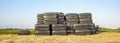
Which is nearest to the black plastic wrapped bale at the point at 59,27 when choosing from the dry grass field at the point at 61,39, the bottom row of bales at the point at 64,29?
the bottom row of bales at the point at 64,29

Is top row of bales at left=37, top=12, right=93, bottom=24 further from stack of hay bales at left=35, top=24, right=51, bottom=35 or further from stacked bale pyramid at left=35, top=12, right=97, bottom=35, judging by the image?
stack of hay bales at left=35, top=24, right=51, bottom=35

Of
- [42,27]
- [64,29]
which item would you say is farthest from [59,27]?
[42,27]

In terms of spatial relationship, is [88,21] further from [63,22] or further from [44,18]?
[44,18]

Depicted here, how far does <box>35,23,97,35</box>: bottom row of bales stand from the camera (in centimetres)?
1616

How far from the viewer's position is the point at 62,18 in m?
17.2

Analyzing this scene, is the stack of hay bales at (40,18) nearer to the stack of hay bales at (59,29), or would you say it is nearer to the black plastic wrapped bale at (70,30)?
the stack of hay bales at (59,29)

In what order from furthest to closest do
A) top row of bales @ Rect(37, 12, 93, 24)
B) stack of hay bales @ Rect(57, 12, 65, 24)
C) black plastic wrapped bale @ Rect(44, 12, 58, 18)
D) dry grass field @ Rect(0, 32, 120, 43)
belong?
stack of hay bales @ Rect(57, 12, 65, 24)
black plastic wrapped bale @ Rect(44, 12, 58, 18)
top row of bales @ Rect(37, 12, 93, 24)
dry grass field @ Rect(0, 32, 120, 43)

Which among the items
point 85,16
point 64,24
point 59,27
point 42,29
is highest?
point 85,16

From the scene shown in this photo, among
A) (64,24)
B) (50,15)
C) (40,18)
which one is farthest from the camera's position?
(40,18)

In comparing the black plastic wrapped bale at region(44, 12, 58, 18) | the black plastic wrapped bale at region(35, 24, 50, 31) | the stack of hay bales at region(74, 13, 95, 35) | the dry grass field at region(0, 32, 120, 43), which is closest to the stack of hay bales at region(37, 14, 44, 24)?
the black plastic wrapped bale at region(44, 12, 58, 18)

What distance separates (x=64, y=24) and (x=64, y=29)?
34 centimetres

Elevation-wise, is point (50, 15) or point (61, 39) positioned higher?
point (50, 15)

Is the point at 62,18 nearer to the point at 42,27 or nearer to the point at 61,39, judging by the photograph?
the point at 42,27

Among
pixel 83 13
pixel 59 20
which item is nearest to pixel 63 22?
pixel 59 20
